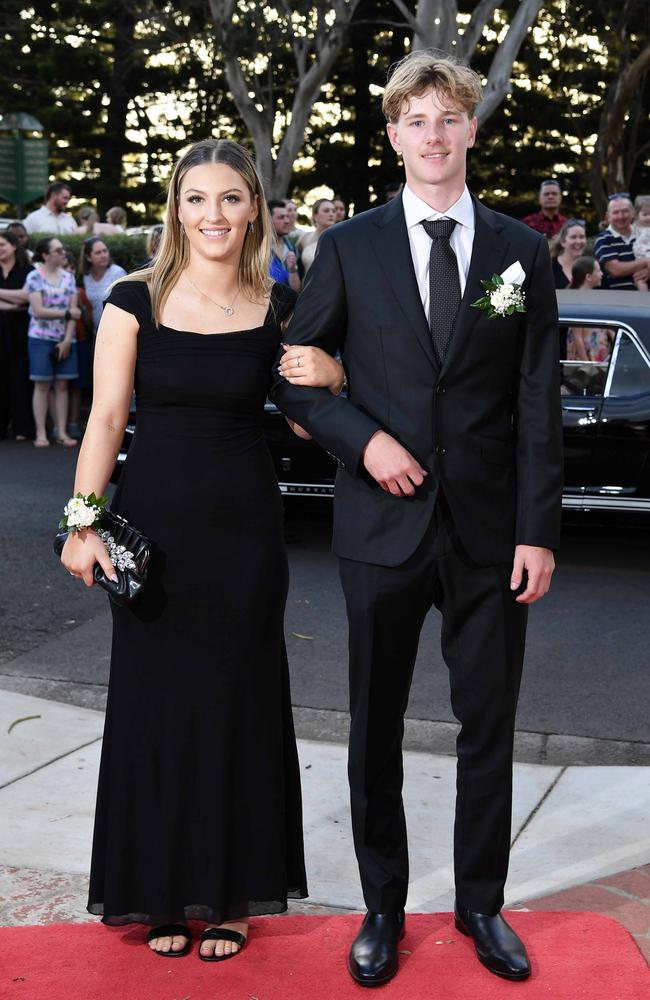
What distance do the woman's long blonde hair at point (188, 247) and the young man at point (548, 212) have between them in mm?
10639

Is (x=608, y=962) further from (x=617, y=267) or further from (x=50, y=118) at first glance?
(x=50, y=118)

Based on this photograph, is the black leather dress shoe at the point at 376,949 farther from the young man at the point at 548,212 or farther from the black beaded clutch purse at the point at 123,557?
the young man at the point at 548,212

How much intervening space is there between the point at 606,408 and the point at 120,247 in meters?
10.6

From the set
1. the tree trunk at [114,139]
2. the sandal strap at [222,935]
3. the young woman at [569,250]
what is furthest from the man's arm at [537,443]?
the tree trunk at [114,139]

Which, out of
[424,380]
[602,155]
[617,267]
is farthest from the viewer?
[602,155]

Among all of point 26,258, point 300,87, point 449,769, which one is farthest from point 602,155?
point 449,769

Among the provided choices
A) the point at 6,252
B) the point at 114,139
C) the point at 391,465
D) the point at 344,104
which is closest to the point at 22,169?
the point at 6,252

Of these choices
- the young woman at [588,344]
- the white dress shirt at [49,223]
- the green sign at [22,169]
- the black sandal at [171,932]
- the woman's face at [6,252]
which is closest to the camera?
the black sandal at [171,932]

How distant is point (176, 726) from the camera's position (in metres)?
3.46

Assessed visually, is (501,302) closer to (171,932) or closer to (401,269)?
(401,269)

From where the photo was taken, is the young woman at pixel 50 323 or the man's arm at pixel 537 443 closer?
the man's arm at pixel 537 443

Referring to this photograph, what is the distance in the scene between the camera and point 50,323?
1252 cm

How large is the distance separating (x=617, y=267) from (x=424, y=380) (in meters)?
8.53

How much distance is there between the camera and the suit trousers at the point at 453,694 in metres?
3.28
